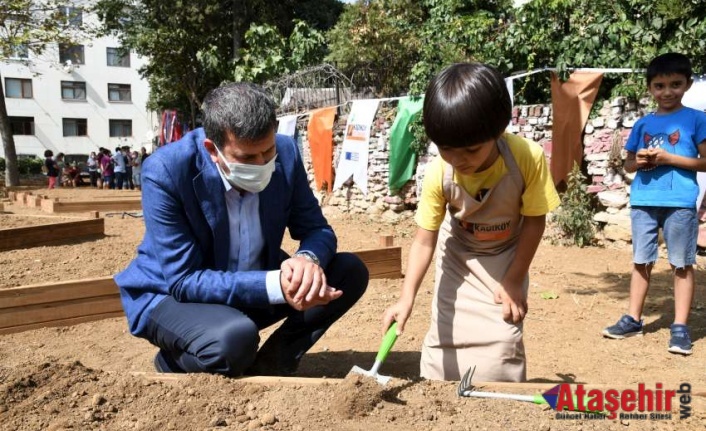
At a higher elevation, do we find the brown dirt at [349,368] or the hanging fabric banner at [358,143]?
the hanging fabric banner at [358,143]

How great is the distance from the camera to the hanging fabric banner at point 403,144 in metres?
9.09

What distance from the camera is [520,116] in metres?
7.79

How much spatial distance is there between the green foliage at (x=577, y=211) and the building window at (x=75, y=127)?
41544 mm

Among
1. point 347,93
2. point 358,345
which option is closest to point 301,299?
point 358,345

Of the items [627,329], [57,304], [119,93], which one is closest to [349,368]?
[627,329]

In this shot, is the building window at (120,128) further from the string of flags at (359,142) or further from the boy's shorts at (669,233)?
the boy's shorts at (669,233)

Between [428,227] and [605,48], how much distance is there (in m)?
5.89

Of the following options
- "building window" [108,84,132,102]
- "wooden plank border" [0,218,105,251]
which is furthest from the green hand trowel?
"building window" [108,84,132,102]

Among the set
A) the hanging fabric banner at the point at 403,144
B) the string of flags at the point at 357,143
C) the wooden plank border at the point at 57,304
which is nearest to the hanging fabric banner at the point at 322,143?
the string of flags at the point at 357,143

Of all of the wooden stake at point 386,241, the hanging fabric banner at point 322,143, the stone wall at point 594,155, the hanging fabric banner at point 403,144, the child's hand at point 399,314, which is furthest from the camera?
the hanging fabric banner at point 322,143

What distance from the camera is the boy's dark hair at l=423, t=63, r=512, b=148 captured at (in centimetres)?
189

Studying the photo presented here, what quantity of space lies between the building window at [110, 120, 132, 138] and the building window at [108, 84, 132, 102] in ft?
5.34

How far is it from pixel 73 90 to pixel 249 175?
44.4m

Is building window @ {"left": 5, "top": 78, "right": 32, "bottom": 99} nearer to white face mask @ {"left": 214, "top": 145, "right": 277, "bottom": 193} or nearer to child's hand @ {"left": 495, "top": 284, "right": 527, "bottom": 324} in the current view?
white face mask @ {"left": 214, "top": 145, "right": 277, "bottom": 193}
